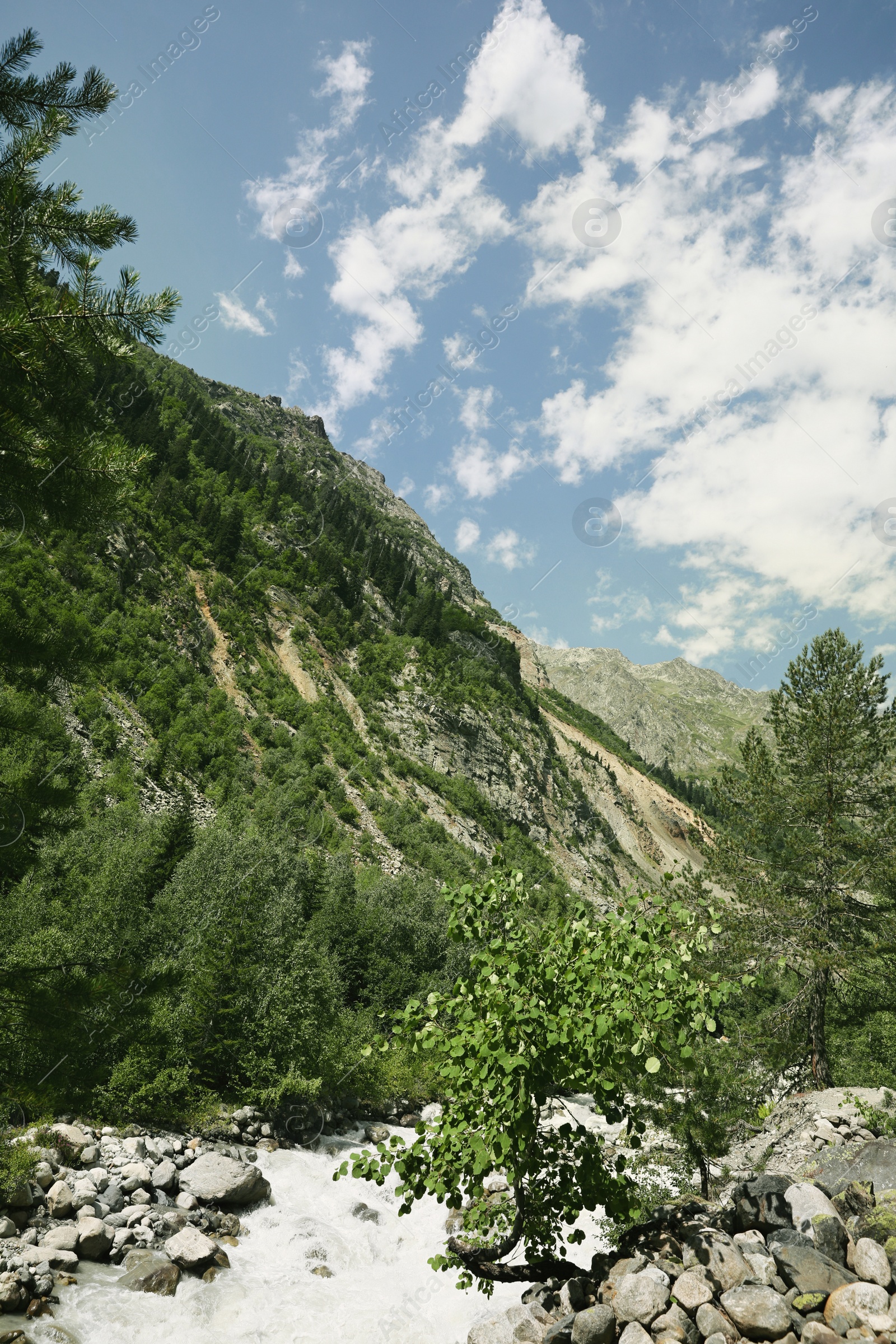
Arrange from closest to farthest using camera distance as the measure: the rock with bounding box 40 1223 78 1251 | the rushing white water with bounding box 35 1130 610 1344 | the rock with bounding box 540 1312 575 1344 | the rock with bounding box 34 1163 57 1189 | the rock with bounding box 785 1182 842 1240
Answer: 1. the rock with bounding box 540 1312 575 1344
2. the rock with bounding box 785 1182 842 1240
3. the rushing white water with bounding box 35 1130 610 1344
4. the rock with bounding box 40 1223 78 1251
5. the rock with bounding box 34 1163 57 1189

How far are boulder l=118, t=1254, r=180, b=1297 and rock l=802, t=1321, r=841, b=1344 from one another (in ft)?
35.6

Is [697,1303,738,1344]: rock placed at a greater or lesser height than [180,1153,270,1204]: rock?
greater

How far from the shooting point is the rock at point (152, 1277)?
10422mm

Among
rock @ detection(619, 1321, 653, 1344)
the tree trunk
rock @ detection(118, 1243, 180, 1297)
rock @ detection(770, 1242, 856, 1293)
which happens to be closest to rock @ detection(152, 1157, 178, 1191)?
rock @ detection(118, 1243, 180, 1297)

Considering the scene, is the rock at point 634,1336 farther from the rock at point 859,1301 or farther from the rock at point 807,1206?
the rock at point 807,1206

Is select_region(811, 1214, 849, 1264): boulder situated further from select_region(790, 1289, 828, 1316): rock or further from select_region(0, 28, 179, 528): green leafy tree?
select_region(0, 28, 179, 528): green leafy tree

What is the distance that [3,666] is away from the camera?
5.41 m

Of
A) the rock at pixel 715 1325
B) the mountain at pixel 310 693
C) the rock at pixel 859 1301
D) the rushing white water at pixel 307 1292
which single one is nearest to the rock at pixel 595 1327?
the rock at pixel 715 1325

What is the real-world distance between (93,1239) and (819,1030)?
1758cm

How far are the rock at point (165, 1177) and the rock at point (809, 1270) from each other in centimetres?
1327

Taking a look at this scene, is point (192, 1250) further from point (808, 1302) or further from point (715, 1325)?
point (808, 1302)

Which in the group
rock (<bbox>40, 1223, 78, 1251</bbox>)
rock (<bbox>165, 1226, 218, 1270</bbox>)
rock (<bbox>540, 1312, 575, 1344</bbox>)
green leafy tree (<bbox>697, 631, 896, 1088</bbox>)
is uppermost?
green leafy tree (<bbox>697, 631, 896, 1088</bbox>)

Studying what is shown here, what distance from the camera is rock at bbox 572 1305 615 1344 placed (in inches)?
217

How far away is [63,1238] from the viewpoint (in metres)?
10.7
